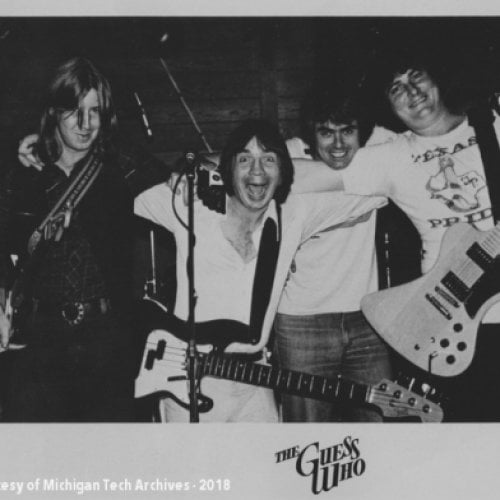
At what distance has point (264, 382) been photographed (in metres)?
2.13

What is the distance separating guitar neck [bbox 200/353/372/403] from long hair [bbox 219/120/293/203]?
22.3 inches

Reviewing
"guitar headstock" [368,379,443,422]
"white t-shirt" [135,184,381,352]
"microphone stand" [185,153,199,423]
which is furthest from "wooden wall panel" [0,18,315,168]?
"guitar headstock" [368,379,443,422]

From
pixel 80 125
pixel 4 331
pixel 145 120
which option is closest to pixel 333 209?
pixel 145 120

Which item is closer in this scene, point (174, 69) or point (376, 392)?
point (376, 392)

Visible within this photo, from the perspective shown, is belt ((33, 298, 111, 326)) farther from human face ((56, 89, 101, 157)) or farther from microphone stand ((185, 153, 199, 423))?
human face ((56, 89, 101, 157))

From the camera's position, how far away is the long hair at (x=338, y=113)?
2186 mm

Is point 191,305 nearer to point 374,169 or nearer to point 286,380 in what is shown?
point 286,380

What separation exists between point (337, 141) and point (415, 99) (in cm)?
30

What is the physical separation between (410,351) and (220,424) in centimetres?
68

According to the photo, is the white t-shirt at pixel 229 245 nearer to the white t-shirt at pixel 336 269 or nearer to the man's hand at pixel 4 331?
the white t-shirt at pixel 336 269

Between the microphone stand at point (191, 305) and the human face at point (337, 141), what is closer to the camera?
the microphone stand at point (191, 305)

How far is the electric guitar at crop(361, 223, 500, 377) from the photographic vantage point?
2.13 m

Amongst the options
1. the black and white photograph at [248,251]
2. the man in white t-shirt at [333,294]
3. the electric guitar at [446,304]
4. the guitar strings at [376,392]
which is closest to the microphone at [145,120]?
the black and white photograph at [248,251]
